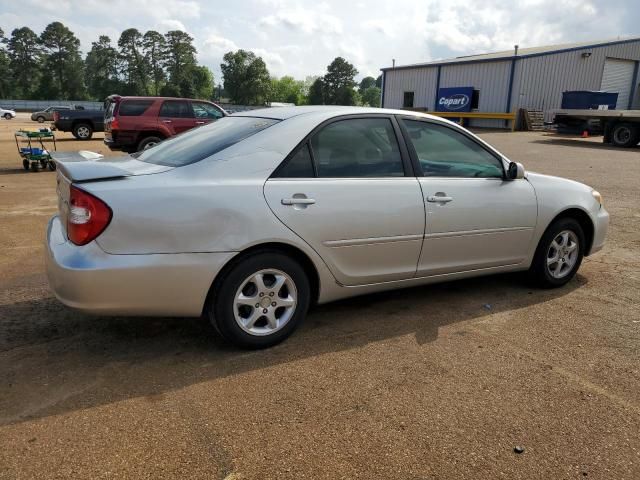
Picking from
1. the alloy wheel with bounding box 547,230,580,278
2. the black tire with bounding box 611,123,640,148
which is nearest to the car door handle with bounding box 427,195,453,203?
the alloy wheel with bounding box 547,230,580,278

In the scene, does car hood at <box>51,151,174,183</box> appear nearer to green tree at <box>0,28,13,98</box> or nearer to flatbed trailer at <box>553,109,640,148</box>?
flatbed trailer at <box>553,109,640,148</box>

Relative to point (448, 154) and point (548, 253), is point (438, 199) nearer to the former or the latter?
point (448, 154)

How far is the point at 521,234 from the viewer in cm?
439

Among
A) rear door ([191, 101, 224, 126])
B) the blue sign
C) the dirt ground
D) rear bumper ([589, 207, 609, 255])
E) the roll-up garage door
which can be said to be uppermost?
the roll-up garage door

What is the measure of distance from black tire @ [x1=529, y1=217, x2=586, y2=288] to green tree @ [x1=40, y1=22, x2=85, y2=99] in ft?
354

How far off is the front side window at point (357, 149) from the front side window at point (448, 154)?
223mm

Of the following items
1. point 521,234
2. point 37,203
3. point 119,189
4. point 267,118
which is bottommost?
point 37,203

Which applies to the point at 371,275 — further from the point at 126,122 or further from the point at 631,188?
the point at 126,122

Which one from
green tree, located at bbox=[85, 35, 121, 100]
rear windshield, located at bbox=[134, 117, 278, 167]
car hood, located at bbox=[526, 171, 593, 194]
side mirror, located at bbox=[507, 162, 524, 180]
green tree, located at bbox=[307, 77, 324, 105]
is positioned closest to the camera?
rear windshield, located at bbox=[134, 117, 278, 167]

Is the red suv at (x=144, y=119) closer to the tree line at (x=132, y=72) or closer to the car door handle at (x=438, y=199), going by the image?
the car door handle at (x=438, y=199)

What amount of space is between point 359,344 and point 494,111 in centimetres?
3315

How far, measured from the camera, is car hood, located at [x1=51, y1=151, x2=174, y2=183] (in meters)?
3.07

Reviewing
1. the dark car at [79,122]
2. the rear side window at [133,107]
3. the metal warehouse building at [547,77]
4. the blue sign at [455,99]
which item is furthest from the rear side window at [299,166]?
the blue sign at [455,99]

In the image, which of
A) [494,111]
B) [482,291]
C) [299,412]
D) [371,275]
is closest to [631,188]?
[482,291]
